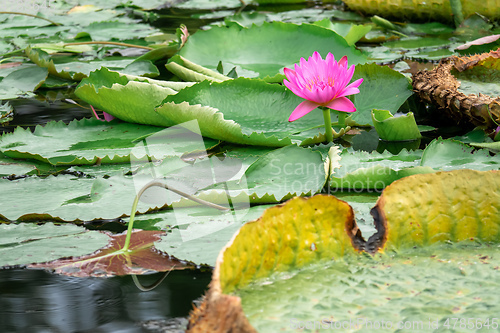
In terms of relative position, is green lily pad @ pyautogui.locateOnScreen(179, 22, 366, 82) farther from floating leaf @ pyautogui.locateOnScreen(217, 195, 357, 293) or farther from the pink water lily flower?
floating leaf @ pyautogui.locateOnScreen(217, 195, 357, 293)

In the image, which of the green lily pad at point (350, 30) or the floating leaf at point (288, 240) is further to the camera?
the green lily pad at point (350, 30)

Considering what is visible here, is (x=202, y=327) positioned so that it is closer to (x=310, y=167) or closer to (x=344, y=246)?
(x=344, y=246)

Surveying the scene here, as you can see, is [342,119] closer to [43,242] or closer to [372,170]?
[372,170]

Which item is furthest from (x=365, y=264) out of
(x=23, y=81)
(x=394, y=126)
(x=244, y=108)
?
(x=23, y=81)

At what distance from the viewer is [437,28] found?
2.79 metres

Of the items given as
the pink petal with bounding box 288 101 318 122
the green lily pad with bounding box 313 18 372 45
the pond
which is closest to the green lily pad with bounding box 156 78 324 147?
the pond

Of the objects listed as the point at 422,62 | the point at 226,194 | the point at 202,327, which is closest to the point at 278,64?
the point at 422,62

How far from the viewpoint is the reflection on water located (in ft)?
2.49

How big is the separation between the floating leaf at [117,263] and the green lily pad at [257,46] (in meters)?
1.15

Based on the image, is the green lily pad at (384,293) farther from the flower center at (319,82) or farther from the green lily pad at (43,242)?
the flower center at (319,82)

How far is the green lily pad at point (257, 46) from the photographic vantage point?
6.49ft

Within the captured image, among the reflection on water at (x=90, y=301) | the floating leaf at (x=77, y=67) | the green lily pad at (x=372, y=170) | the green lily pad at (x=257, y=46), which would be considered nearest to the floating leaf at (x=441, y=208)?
the green lily pad at (x=372, y=170)

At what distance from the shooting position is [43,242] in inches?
38.1

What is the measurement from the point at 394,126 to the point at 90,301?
95cm
